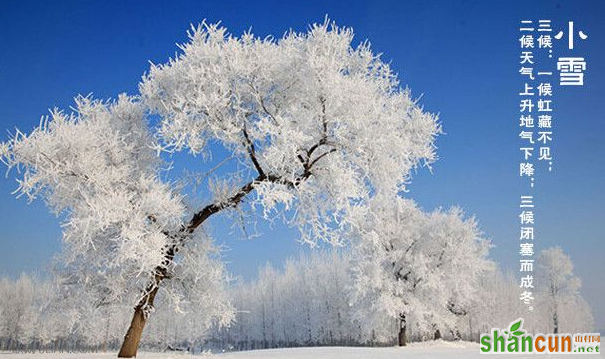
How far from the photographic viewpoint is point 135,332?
1759cm

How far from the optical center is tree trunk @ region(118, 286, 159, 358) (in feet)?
56.9

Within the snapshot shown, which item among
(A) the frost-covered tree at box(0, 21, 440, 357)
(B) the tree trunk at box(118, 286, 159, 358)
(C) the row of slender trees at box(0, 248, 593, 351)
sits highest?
(A) the frost-covered tree at box(0, 21, 440, 357)

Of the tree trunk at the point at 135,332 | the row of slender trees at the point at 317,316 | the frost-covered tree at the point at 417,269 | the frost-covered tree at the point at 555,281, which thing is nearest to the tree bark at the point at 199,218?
the tree trunk at the point at 135,332

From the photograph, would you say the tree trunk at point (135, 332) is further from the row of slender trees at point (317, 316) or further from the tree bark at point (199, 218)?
the row of slender trees at point (317, 316)

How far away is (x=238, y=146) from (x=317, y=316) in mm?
60660

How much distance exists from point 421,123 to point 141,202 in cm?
951

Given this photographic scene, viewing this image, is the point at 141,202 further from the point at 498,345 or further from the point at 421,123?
the point at 498,345

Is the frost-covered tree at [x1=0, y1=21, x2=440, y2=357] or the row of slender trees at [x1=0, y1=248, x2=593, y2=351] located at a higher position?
the frost-covered tree at [x1=0, y1=21, x2=440, y2=357]

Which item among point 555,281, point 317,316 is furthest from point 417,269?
point 317,316

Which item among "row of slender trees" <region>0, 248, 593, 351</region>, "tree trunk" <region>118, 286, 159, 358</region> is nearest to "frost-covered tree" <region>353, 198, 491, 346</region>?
"row of slender trees" <region>0, 248, 593, 351</region>

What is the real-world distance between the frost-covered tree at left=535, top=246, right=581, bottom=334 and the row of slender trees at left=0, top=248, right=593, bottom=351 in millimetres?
111

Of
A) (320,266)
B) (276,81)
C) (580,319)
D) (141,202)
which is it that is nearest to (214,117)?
(276,81)

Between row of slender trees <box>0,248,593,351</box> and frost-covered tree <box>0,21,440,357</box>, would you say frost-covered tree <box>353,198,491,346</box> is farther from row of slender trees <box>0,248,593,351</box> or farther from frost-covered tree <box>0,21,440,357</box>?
frost-covered tree <box>0,21,440,357</box>

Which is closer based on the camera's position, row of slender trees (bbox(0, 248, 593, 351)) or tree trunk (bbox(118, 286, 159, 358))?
tree trunk (bbox(118, 286, 159, 358))
